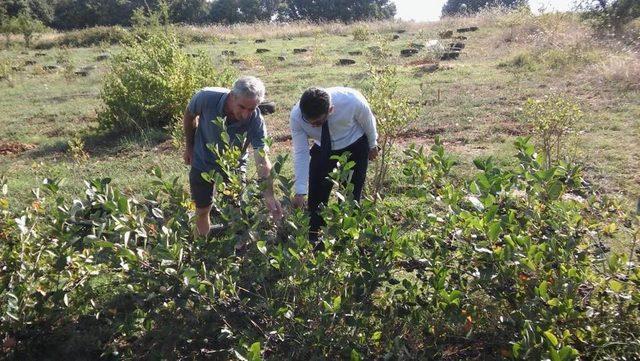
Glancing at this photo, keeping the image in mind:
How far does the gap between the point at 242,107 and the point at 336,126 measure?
608 millimetres

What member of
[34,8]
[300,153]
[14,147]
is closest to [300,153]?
[300,153]

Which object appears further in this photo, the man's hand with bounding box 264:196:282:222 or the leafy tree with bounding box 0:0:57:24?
the leafy tree with bounding box 0:0:57:24

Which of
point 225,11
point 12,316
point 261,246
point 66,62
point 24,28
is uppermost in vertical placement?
point 225,11

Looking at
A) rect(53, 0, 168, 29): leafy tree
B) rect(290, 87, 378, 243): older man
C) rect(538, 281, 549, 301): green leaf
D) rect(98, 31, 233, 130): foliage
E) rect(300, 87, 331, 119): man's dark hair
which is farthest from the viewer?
rect(53, 0, 168, 29): leafy tree

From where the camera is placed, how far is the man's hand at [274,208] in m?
2.63

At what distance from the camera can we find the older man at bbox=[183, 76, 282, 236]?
3287 mm

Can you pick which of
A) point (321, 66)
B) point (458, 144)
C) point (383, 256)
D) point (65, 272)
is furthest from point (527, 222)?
point (321, 66)

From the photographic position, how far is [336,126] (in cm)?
346

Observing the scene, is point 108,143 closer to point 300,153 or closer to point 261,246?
point 300,153

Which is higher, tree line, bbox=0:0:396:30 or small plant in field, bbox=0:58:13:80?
tree line, bbox=0:0:396:30

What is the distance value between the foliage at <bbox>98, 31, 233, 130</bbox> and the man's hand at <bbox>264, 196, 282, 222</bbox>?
19.8 feet

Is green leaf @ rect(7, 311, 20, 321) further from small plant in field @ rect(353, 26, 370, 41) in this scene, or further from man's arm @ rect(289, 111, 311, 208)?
small plant in field @ rect(353, 26, 370, 41)

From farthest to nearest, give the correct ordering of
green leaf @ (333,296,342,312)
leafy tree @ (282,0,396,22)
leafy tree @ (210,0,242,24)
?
leafy tree @ (282,0,396,22), leafy tree @ (210,0,242,24), green leaf @ (333,296,342,312)

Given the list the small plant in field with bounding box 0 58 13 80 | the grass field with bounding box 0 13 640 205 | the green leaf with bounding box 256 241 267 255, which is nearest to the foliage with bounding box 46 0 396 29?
the small plant in field with bounding box 0 58 13 80
